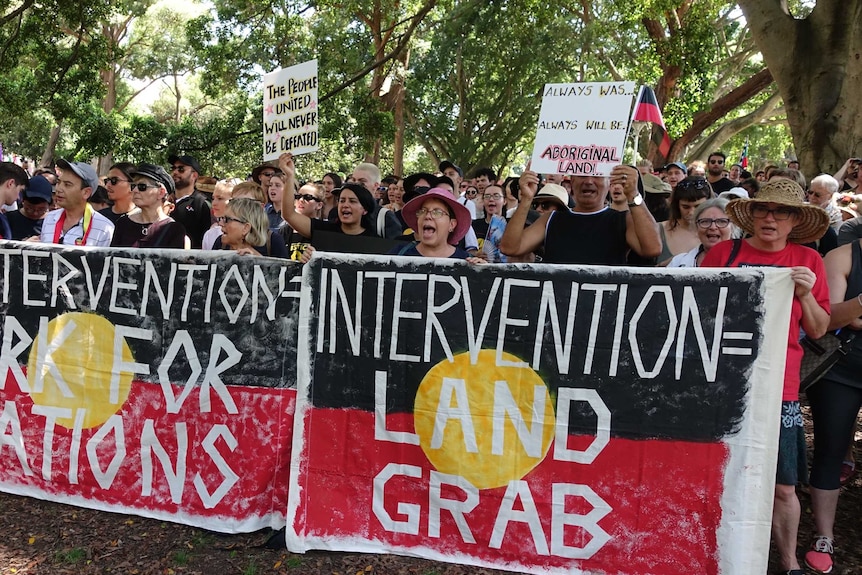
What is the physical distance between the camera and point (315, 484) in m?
3.96

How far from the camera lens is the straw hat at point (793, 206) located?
11.6 ft

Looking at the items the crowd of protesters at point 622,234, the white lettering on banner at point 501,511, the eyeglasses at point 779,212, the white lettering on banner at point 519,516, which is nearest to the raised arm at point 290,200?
the crowd of protesters at point 622,234

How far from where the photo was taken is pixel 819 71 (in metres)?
9.02

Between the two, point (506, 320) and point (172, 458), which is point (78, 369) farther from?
point (506, 320)

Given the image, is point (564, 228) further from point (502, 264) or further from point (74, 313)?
point (74, 313)

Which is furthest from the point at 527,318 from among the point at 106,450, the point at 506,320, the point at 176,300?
the point at 106,450

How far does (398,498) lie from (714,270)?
186 centimetres

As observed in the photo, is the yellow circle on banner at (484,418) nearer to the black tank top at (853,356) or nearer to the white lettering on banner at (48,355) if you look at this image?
the black tank top at (853,356)

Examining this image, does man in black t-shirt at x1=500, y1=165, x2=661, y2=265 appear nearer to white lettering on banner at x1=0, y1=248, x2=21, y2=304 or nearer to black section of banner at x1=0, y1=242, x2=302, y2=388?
black section of banner at x1=0, y1=242, x2=302, y2=388

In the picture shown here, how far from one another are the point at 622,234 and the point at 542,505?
150 cm

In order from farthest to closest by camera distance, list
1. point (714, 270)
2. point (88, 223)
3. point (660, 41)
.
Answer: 1. point (660, 41)
2. point (88, 223)
3. point (714, 270)

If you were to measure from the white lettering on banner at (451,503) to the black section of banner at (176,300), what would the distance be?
36.4 inches

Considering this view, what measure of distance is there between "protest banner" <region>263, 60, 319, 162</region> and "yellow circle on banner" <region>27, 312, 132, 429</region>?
1458 mm

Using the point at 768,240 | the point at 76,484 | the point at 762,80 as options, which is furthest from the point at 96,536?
the point at 762,80
